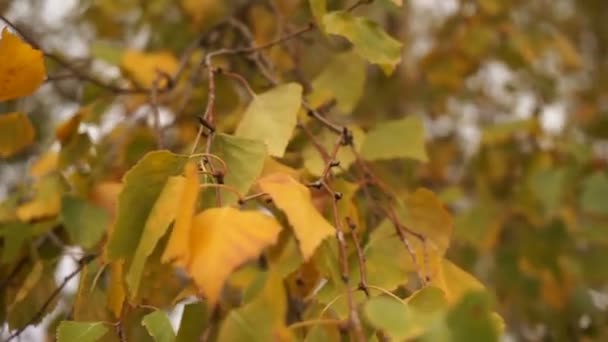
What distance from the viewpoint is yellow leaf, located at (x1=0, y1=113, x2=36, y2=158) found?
63cm

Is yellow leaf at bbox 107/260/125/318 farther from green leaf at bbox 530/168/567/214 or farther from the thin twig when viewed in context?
green leaf at bbox 530/168/567/214

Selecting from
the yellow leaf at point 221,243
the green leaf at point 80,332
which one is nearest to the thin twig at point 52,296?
the green leaf at point 80,332

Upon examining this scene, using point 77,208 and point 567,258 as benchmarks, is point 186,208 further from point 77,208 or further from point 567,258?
point 567,258

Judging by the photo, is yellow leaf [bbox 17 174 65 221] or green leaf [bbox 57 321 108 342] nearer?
green leaf [bbox 57 321 108 342]

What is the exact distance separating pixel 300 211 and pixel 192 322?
9 centimetres

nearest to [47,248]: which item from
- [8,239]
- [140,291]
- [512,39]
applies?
[8,239]

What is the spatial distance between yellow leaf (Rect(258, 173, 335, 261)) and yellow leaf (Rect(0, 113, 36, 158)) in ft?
0.91

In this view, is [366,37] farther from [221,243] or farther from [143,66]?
[143,66]

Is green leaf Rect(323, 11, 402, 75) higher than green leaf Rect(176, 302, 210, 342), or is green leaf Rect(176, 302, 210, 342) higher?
green leaf Rect(323, 11, 402, 75)

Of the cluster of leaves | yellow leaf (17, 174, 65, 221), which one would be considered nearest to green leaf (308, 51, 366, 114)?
the cluster of leaves

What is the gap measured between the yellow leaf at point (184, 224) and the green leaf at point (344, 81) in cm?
31

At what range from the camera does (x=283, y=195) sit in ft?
1.40

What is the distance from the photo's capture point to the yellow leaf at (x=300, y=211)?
1.32ft

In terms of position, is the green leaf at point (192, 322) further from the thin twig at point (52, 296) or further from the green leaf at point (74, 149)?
the green leaf at point (74, 149)
